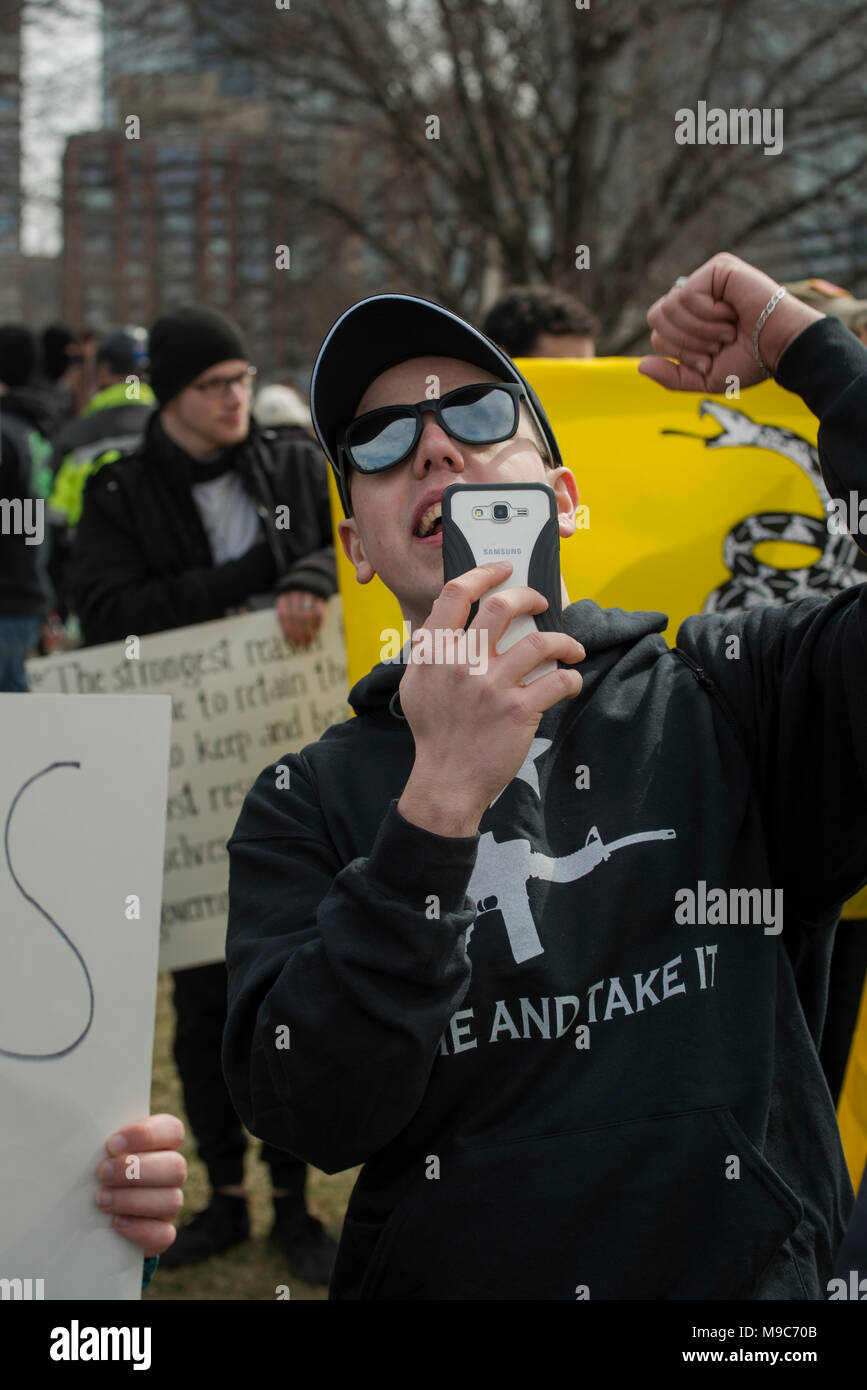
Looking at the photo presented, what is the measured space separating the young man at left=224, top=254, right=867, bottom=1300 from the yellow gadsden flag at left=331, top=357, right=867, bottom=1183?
37.9 inches

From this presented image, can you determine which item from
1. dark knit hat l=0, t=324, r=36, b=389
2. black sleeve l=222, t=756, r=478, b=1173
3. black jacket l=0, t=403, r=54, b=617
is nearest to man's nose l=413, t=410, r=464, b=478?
black sleeve l=222, t=756, r=478, b=1173

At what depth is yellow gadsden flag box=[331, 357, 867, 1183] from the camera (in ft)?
9.46

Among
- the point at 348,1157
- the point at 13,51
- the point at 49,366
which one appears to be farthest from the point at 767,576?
the point at 49,366

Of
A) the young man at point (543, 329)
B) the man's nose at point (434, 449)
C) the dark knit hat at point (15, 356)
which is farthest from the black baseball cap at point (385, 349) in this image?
the dark knit hat at point (15, 356)

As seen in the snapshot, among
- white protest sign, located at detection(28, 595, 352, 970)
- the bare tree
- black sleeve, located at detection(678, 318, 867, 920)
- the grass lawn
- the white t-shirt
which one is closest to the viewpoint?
black sleeve, located at detection(678, 318, 867, 920)

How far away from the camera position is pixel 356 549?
2043 mm

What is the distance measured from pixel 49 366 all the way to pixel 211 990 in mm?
8765

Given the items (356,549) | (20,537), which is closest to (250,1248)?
(356,549)

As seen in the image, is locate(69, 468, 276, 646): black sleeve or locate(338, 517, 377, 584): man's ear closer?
locate(338, 517, 377, 584): man's ear

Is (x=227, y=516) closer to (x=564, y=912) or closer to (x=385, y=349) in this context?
(x=385, y=349)

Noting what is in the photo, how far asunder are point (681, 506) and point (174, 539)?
173 cm

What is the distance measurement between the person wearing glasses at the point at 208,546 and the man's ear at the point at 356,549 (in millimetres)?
1853

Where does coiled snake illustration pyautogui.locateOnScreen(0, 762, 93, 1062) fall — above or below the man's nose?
below

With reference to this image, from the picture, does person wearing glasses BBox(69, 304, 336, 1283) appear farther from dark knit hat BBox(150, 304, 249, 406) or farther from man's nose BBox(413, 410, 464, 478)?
man's nose BBox(413, 410, 464, 478)
